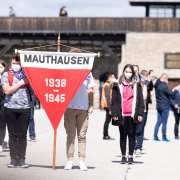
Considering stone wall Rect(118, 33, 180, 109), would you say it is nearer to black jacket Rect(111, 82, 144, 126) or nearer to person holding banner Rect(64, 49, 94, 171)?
black jacket Rect(111, 82, 144, 126)

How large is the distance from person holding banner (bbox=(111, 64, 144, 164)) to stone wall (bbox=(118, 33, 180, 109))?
22941 mm

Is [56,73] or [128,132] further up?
[56,73]

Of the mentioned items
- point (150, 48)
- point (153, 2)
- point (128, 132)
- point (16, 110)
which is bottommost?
point (128, 132)

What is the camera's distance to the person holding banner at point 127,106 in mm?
6805

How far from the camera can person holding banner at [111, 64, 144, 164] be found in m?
6.80

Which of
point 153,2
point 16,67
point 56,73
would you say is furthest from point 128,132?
point 153,2

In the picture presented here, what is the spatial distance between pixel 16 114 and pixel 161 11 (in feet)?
83.6

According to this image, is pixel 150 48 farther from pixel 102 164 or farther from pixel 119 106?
pixel 102 164

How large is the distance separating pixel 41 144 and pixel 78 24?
20.8 metres

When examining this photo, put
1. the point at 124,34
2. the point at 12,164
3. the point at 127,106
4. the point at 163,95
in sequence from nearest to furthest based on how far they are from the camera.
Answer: the point at 12,164
the point at 127,106
the point at 163,95
the point at 124,34

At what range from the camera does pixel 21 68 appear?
6.36 metres

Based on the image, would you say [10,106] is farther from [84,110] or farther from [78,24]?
[78,24]

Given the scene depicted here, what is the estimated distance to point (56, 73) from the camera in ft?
20.1

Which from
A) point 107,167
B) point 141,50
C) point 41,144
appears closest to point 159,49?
point 141,50
